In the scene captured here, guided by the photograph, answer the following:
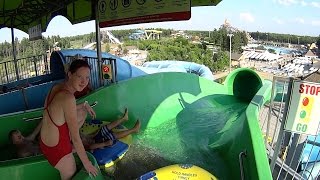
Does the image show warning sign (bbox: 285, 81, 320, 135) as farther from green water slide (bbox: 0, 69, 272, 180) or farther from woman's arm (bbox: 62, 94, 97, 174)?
woman's arm (bbox: 62, 94, 97, 174)

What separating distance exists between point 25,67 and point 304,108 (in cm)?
1023

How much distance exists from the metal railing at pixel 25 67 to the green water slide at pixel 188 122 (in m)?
5.59

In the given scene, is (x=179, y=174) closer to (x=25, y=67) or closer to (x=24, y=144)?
(x=24, y=144)

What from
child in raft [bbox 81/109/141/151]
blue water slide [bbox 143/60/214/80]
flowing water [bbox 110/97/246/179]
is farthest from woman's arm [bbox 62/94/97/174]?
blue water slide [bbox 143/60/214/80]

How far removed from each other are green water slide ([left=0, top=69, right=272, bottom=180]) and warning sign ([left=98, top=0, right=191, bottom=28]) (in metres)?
1.04

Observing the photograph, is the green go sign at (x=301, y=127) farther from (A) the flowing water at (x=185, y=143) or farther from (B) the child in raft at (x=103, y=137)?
(B) the child in raft at (x=103, y=137)

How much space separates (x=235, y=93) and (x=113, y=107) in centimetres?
288

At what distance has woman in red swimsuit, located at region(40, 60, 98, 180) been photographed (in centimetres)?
216

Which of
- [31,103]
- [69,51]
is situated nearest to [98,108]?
[31,103]

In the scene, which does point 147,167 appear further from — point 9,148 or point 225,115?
point 225,115

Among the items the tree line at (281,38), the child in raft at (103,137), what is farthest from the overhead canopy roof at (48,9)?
the tree line at (281,38)

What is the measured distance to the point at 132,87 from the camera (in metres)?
5.39

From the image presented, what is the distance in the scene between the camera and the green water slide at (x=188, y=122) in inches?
133

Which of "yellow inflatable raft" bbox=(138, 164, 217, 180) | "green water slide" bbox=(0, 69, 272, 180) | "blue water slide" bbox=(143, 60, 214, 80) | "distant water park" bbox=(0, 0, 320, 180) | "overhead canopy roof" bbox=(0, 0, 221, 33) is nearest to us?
"distant water park" bbox=(0, 0, 320, 180)
